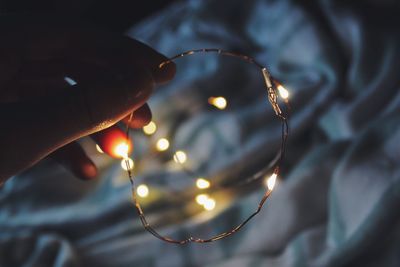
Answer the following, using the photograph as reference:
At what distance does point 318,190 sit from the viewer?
97cm

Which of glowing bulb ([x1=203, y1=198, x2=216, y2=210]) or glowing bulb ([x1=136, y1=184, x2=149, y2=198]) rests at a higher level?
glowing bulb ([x1=136, y1=184, x2=149, y2=198])

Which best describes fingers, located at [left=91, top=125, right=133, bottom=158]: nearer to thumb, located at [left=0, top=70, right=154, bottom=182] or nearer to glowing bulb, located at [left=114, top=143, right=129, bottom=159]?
glowing bulb, located at [left=114, top=143, right=129, bottom=159]

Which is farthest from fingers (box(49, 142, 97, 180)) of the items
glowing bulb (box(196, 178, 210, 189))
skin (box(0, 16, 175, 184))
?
glowing bulb (box(196, 178, 210, 189))

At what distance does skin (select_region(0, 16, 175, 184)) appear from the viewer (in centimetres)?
62

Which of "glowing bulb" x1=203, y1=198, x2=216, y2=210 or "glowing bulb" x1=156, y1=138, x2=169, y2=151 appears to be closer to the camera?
"glowing bulb" x1=203, y1=198, x2=216, y2=210

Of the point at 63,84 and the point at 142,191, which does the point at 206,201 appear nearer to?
the point at 142,191

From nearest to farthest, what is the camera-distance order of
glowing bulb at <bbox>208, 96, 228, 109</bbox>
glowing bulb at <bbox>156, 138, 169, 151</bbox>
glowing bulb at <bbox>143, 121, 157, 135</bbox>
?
1. glowing bulb at <bbox>208, 96, 228, 109</bbox>
2. glowing bulb at <bbox>156, 138, 169, 151</bbox>
3. glowing bulb at <bbox>143, 121, 157, 135</bbox>

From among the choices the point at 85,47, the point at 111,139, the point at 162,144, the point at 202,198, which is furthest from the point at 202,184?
the point at 85,47

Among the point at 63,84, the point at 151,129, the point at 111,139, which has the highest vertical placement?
the point at 151,129

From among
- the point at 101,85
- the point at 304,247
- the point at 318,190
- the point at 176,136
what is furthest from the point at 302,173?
the point at 101,85

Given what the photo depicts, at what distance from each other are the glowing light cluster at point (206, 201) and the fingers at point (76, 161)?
226 mm

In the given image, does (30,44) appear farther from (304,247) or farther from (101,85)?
(304,247)

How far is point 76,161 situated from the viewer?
93 centimetres

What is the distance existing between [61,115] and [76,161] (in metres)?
0.31
